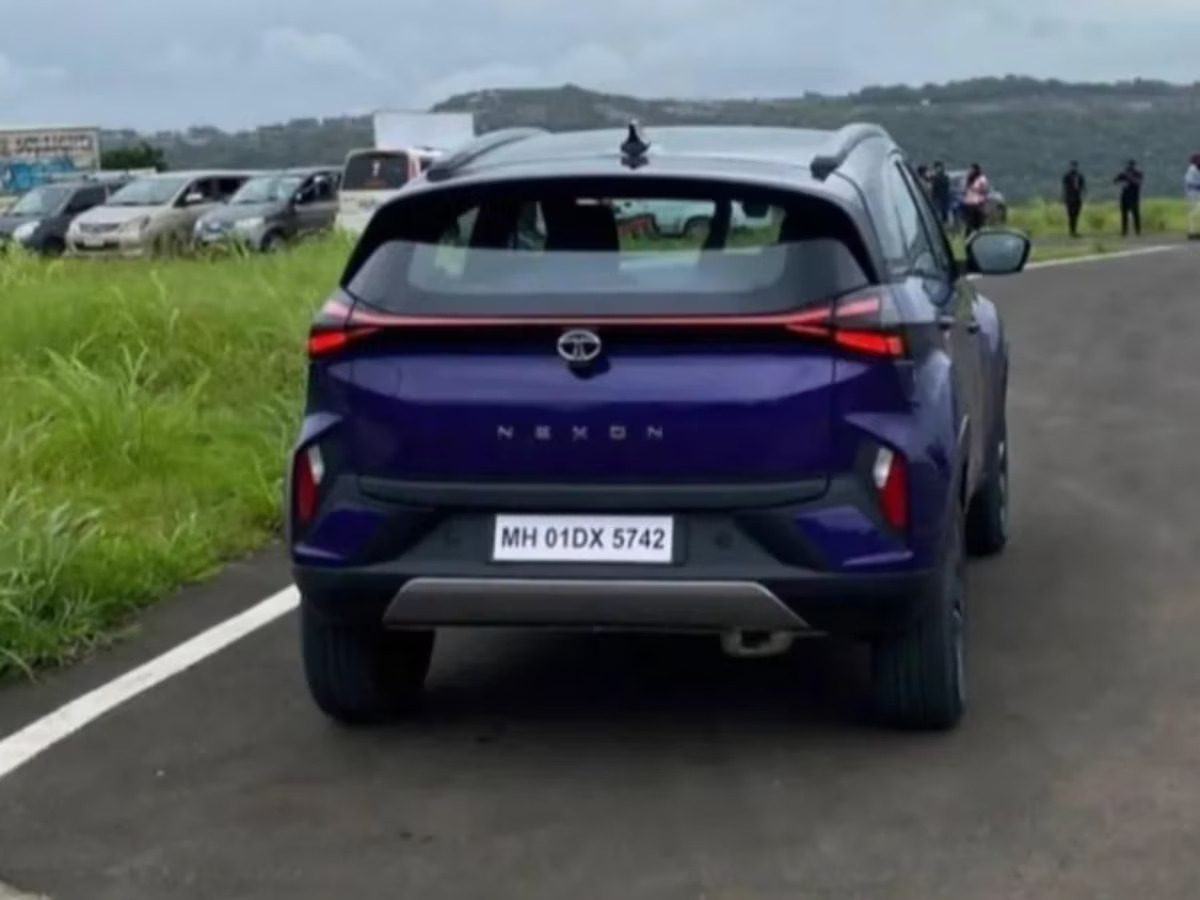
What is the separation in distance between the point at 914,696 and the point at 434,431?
155cm

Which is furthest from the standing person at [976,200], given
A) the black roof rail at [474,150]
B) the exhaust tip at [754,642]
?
the exhaust tip at [754,642]

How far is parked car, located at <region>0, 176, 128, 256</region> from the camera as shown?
125 feet

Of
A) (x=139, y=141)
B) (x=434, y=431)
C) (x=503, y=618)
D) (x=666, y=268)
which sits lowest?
(x=139, y=141)

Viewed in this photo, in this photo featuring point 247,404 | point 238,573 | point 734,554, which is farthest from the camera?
point 247,404

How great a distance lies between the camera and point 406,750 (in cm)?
692

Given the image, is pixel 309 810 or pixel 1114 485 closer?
Result: pixel 309 810

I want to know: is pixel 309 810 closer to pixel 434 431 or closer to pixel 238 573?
pixel 434 431

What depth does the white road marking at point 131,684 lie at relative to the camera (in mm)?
7047

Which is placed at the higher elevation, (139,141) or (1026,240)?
(1026,240)

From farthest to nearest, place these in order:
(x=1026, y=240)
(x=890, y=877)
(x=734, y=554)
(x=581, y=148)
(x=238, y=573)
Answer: (x=238, y=573) < (x=1026, y=240) < (x=581, y=148) < (x=734, y=554) < (x=890, y=877)

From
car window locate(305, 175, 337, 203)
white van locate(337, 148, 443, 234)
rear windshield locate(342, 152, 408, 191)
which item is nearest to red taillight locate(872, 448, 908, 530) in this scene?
white van locate(337, 148, 443, 234)

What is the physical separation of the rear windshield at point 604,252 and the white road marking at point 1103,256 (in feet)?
76.1

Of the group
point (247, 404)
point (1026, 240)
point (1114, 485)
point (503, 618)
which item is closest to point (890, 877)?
point (503, 618)

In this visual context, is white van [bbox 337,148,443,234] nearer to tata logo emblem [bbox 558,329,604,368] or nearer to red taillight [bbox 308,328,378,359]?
red taillight [bbox 308,328,378,359]
